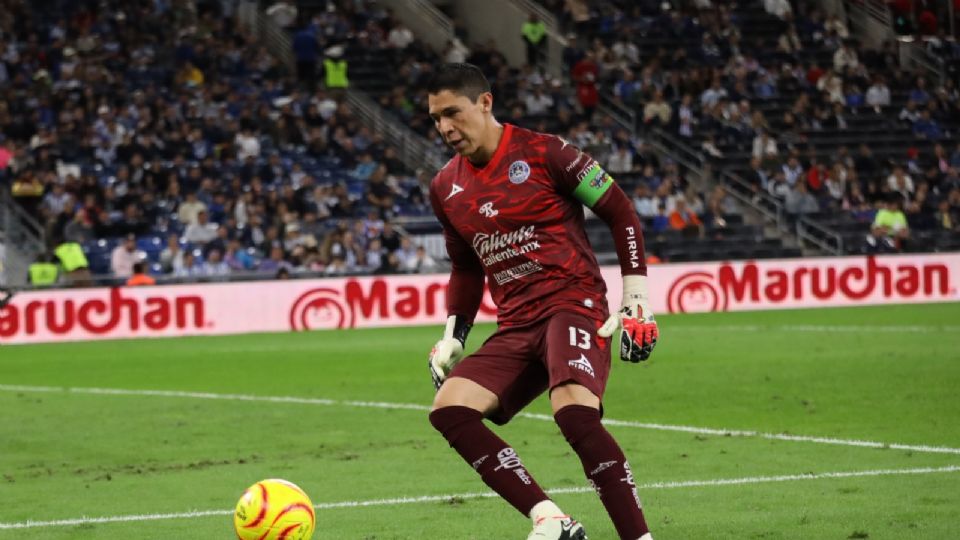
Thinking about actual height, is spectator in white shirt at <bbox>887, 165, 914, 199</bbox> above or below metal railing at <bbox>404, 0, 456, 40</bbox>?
below

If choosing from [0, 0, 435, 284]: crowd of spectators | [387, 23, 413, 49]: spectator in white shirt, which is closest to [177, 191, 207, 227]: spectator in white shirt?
[0, 0, 435, 284]: crowd of spectators

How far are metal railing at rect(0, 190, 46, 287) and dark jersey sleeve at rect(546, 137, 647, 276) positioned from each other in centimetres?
2263

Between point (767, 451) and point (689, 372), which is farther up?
point (767, 451)

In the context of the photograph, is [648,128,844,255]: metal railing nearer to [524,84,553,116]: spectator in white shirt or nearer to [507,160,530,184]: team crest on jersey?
[524,84,553,116]: spectator in white shirt

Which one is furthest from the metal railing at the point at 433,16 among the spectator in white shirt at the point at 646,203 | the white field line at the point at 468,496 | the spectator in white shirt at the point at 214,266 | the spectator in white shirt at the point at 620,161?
the white field line at the point at 468,496

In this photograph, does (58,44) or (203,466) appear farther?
(58,44)

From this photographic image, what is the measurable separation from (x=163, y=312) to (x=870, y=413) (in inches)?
593

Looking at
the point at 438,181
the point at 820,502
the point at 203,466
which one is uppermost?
the point at 438,181

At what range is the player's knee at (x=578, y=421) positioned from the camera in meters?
6.38

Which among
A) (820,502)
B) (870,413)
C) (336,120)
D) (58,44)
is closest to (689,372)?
(870,413)

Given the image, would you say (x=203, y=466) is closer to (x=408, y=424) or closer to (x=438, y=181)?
(x=408, y=424)

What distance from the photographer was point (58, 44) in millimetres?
33250

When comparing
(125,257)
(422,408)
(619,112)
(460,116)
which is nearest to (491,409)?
(460,116)

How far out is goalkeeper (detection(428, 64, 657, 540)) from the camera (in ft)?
21.7
